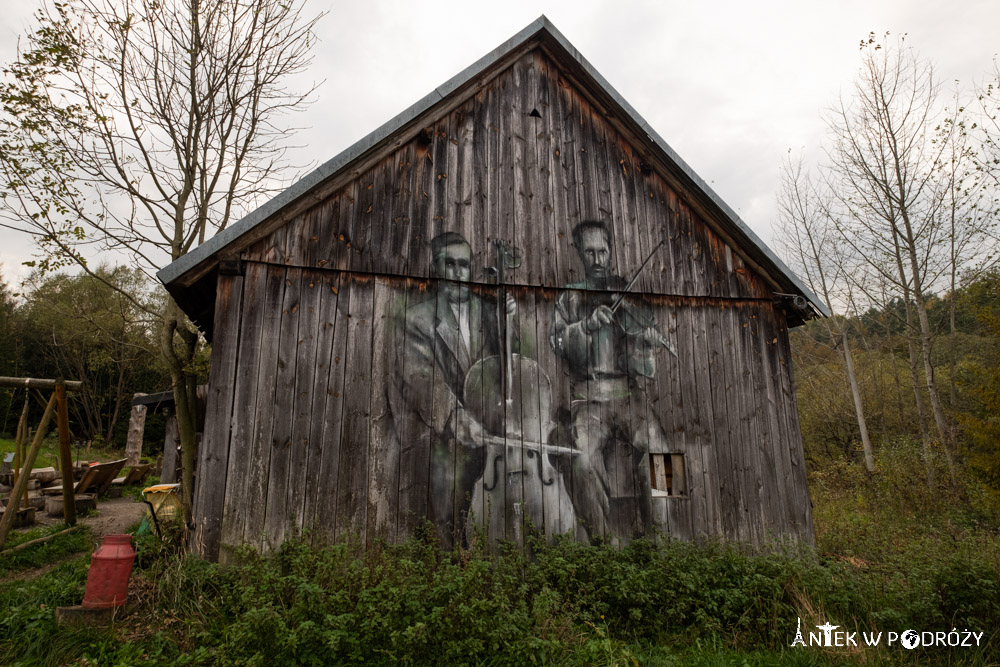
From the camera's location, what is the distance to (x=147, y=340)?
86.9 ft

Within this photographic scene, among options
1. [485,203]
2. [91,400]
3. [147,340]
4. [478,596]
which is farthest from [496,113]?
[91,400]

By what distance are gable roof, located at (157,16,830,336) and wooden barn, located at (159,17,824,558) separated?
0.03m

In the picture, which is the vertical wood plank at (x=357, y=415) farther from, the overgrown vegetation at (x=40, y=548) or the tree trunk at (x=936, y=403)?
the tree trunk at (x=936, y=403)

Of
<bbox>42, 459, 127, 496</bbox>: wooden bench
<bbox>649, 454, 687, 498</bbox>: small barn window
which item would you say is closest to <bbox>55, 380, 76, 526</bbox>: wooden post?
<bbox>42, 459, 127, 496</bbox>: wooden bench

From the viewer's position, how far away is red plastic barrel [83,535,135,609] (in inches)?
182

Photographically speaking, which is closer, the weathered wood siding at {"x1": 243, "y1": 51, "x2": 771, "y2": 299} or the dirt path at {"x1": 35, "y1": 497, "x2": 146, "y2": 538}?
the weathered wood siding at {"x1": 243, "y1": 51, "x2": 771, "y2": 299}

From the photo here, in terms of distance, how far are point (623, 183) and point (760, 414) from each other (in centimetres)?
340

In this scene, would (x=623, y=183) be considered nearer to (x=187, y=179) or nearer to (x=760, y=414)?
(x=760, y=414)

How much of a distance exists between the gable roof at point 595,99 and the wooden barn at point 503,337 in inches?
1.1

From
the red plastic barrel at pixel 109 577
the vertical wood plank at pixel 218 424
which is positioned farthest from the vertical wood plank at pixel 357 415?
the red plastic barrel at pixel 109 577

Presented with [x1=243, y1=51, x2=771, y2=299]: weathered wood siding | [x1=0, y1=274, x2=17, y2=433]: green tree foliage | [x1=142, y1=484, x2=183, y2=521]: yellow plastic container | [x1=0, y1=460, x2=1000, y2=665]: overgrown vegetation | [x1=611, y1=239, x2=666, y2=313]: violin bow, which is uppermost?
[x1=0, y1=274, x2=17, y2=433]: green tree foliage

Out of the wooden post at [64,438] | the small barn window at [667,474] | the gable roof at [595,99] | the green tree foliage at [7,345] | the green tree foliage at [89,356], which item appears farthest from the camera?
the green tree foliage at [7,345]

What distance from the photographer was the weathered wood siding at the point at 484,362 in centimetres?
546

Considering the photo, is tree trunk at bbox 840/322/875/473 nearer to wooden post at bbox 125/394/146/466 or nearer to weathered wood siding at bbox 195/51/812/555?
weathered wood siding at bbox 195/51/812/555
